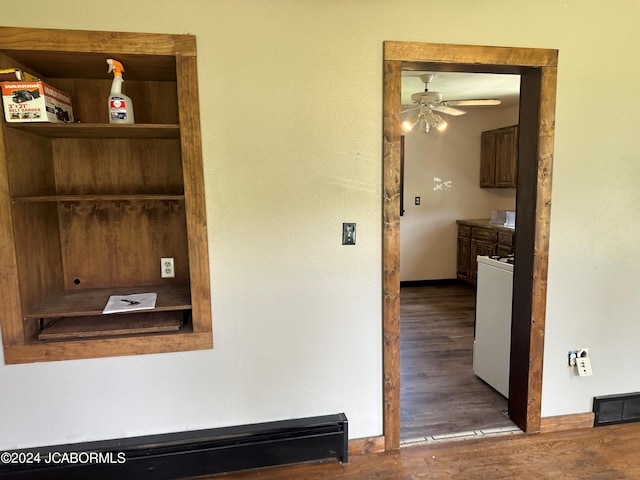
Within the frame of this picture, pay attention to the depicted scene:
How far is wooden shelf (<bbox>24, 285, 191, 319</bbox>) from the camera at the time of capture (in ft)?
6.00

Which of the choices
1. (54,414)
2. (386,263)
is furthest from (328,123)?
(54,414)

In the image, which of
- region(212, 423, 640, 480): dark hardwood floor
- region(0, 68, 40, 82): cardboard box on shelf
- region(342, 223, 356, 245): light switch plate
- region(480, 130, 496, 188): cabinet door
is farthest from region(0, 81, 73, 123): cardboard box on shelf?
region(480, 130, 496, 188): cabinet door

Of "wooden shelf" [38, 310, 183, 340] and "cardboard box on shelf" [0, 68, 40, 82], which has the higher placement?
"cardboard box on shelf" [0, 68, 40, 82]

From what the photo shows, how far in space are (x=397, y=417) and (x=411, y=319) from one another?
7.42ft

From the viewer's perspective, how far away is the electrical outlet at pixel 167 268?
2.19m

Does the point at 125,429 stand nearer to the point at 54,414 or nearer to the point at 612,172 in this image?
the point at 54,414

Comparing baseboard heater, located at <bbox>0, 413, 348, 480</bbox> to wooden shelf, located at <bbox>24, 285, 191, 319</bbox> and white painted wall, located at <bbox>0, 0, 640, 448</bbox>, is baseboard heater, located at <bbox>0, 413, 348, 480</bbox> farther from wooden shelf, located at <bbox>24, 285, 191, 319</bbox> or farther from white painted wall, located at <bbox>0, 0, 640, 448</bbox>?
wooden shelf, located at <bbox>24, 285, 191, 319</bbox>

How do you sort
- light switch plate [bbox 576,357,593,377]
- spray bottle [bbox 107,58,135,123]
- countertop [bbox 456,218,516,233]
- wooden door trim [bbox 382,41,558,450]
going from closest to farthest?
spray bottle [bbox 107,58,135,123] → wooden door trim [bbox 382,41,558,450] → light switch plate [bbox 576,357,593,377] → countertop [bbox 456,218,516,233]

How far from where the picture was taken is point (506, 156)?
17.1ft

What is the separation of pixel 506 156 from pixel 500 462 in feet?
13.3

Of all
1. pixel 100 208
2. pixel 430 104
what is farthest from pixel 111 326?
pixel 430 104

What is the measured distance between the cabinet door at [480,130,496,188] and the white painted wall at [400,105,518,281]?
0.22 ft

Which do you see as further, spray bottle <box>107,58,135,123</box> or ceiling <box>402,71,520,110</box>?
ceiling <box>402,71,520,110</box>

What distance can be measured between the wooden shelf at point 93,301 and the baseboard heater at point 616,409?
2.33 meters
